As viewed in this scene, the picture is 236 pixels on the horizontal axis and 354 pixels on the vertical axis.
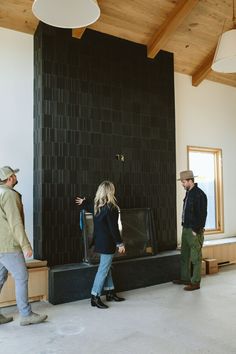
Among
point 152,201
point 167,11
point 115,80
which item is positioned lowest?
point 152,201

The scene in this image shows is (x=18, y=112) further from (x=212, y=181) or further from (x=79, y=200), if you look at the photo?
(x=212, y=181)

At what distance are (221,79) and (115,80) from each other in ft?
9.21

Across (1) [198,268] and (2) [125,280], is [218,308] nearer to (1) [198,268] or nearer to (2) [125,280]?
(1) [198,268]

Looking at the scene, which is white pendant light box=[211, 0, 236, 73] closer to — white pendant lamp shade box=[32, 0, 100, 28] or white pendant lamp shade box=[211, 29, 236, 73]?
white pendant lamp shade box=[211, 29, 236, 73]

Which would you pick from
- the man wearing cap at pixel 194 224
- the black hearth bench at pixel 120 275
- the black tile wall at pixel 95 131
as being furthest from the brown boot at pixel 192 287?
the black tile wall at pixel 95 131

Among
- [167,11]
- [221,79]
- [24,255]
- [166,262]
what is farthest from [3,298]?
[221,79]

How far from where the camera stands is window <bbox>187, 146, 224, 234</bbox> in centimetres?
657

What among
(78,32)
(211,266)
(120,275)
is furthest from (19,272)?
(211,266)

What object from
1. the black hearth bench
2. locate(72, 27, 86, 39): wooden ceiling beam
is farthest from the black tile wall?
the black hearth bench

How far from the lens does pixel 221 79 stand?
678 centimetres

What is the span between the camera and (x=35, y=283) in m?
4.04

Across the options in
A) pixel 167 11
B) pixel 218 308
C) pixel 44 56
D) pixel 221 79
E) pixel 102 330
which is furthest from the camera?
pixel 221 79

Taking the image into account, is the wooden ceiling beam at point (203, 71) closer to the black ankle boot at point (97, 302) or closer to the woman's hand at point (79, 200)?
the woman's hand at point (79, 200)

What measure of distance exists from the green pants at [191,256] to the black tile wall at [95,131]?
1.94ft
